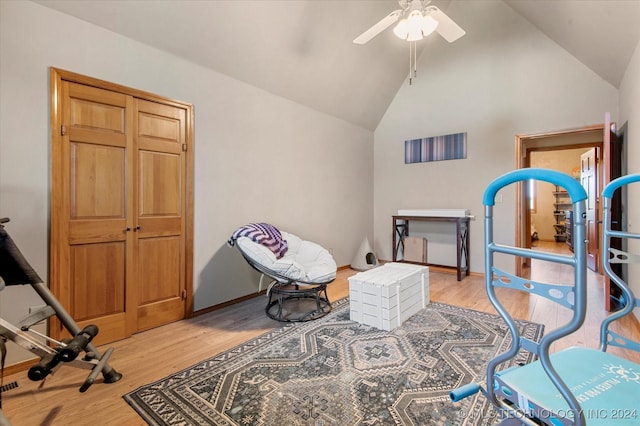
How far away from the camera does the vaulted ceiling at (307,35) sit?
8.11 ft

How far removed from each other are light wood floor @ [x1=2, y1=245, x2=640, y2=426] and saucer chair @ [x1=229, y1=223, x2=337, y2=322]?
0.91 feet

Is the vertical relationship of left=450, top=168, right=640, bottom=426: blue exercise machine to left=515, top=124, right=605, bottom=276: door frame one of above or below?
below

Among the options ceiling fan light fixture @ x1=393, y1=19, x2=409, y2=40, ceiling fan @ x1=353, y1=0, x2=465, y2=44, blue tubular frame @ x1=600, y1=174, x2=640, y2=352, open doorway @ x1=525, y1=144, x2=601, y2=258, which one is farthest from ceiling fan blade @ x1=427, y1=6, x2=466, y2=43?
open doorway @ x1=525, y1=144, x2=601, y2=258

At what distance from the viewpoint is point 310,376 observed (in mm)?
1913

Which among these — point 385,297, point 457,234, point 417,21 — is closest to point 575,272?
point 385,297

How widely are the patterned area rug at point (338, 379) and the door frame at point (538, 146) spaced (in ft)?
7.06

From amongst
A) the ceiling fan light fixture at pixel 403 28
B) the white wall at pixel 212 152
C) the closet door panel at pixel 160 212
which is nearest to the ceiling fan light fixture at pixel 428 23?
the ceiling fan light fixture at pixel 403 28

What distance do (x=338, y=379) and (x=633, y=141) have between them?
3.47 meters

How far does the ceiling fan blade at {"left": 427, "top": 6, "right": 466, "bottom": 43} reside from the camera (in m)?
2.45

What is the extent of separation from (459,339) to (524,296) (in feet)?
5.75

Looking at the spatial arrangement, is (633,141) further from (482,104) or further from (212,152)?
(212,152)

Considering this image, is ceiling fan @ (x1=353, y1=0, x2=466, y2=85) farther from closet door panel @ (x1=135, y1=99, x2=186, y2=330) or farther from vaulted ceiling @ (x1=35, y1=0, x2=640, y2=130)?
closet door panel @ (x1=135, y1=99, x2=186, y2=330)

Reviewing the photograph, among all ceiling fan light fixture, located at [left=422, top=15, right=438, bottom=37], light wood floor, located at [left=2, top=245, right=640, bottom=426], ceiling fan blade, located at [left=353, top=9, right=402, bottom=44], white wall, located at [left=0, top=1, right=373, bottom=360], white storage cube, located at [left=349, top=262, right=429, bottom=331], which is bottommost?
light wood floor, located at [left=2, top=245, right=640, bottom=426]

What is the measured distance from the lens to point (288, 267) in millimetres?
2707
